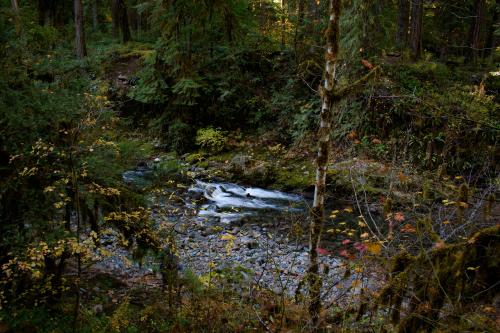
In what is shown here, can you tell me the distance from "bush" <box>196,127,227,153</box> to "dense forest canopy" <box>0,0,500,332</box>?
7 centimetres

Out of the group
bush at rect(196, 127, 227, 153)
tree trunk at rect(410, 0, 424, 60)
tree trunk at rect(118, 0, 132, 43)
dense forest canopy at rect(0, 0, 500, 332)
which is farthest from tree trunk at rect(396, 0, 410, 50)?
tree trunk at rect(118, 0, 132, 43)

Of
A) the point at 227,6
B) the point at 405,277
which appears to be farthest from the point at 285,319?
the point at 227,6

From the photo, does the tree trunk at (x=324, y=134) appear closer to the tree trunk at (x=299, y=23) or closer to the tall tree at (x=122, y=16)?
the tree trunk at (x=299, y=23)

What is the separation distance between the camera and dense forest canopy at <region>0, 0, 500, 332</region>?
14.4 ft

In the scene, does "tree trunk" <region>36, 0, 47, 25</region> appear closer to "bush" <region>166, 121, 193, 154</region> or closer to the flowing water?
"bush" <region>166, 121, 193, 154</region>

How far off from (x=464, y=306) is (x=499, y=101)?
12447 mm

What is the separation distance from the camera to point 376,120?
13148 mm

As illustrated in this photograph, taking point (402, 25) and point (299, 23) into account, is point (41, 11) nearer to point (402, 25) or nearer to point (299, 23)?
point (299, 23)

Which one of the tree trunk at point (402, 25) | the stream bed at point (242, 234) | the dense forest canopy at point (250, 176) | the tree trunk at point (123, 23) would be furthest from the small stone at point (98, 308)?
the tree trunk at point (123, 23)

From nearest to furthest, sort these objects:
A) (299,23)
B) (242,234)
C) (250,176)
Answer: (242,234), (250,176), (299,23)

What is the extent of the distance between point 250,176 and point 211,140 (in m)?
2.77

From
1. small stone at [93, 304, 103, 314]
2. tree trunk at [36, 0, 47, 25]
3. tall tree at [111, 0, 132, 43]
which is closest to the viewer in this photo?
small stone at [93, 304, 103, 314]

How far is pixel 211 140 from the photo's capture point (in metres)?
15.0

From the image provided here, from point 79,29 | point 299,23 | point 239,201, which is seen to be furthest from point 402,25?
point 79,29
